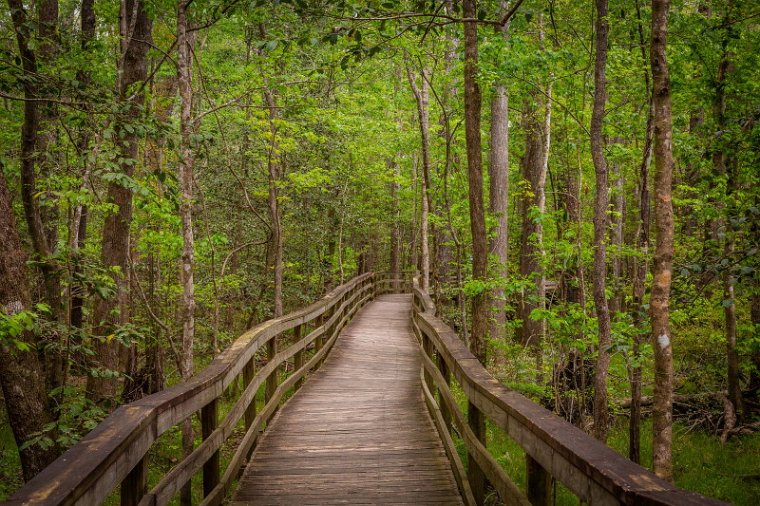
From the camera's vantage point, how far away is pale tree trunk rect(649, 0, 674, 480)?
513 cm

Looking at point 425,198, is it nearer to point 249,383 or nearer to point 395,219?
point 395,219

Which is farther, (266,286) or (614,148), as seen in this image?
(266,286)

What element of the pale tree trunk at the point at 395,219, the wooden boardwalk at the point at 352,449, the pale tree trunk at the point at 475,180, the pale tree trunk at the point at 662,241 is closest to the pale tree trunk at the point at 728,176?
the pale tree trunk at the point at 662,241

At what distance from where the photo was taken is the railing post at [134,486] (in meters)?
2.65

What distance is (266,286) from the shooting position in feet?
56.5

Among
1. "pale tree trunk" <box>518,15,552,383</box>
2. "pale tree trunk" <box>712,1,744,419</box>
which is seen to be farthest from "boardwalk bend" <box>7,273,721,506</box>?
"pale tree trunk" <box>518,15,552,383</box>

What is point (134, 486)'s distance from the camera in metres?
2.68

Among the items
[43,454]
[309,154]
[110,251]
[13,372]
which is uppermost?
[309,154]

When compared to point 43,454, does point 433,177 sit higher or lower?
higher

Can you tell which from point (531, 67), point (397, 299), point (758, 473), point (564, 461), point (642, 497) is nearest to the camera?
point (642, 497)

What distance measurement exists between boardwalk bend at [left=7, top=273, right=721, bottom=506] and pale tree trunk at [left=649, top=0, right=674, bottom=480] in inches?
71.5

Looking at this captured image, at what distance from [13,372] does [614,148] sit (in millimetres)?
9504

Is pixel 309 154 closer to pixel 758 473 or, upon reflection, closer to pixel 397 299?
pixel 397 299

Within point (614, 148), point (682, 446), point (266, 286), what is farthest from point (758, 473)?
point (266, 286)
